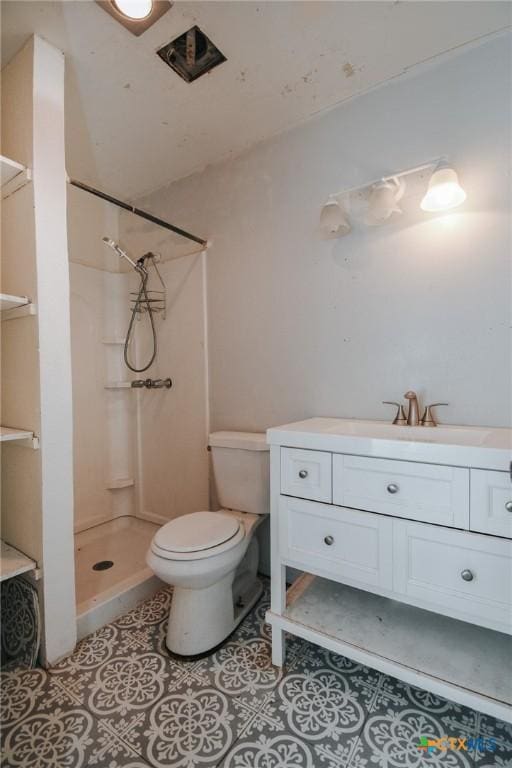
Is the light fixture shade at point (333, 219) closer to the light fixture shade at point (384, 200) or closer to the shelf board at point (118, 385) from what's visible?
the light fixture shade at point (384, 200)

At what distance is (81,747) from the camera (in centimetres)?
104

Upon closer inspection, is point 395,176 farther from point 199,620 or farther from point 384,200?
point 199,620

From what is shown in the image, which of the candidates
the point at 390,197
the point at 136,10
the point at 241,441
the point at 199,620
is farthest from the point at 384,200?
the point at 199,620

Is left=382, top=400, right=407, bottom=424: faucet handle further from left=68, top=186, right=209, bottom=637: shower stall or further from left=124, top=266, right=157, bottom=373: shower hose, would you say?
left=124, top=266, right=157, bottom=373: shower hose

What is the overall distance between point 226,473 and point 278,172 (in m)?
1.54

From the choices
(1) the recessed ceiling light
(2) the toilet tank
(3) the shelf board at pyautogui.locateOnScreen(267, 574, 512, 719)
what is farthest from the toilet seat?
(1) the recessed ceiling light

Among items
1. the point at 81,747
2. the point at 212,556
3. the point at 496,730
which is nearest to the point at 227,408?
the point at 212,556

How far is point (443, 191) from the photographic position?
129 centimetres

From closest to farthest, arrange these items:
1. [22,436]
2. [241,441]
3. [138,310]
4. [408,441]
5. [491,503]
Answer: [491,503] < [408,441] < [22,436] < [241,441] < [138,310]

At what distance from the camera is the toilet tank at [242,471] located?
1.69 m

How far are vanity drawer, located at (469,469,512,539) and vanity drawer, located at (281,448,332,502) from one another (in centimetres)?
42

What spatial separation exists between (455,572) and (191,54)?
2.01 m

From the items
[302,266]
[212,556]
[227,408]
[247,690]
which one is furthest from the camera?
→ [227,408]

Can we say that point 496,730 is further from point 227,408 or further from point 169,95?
point 169,95
